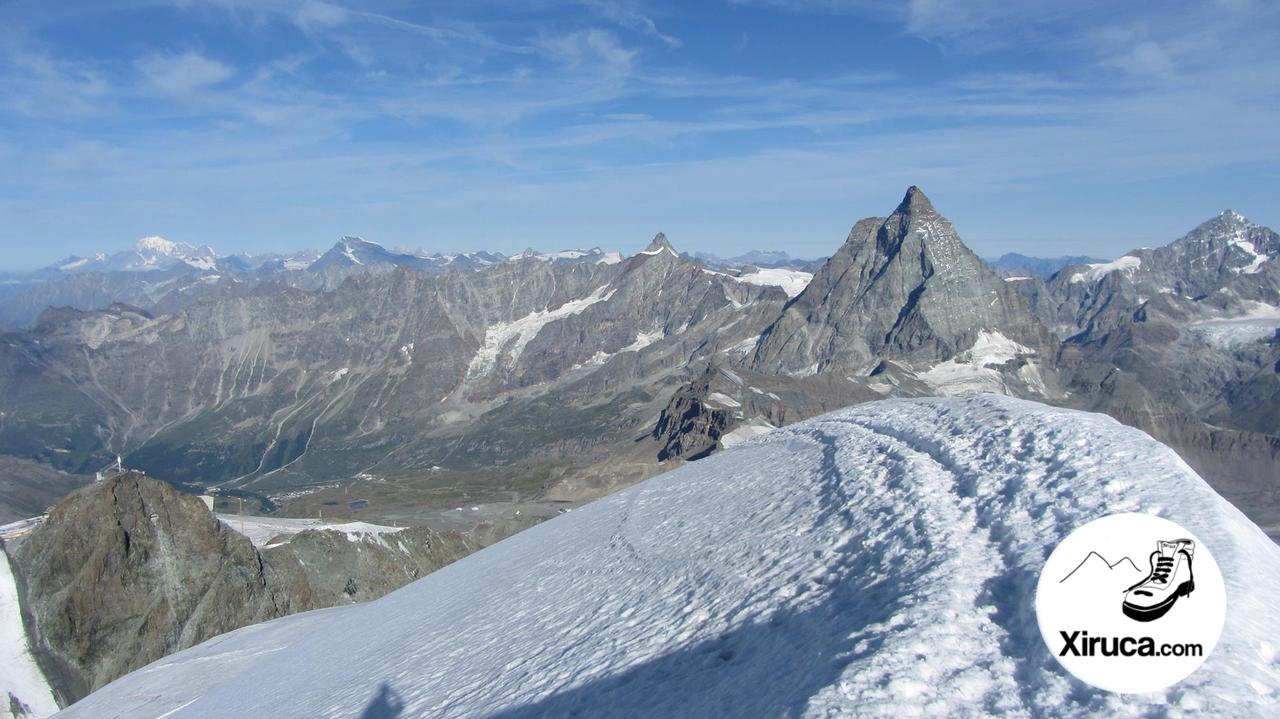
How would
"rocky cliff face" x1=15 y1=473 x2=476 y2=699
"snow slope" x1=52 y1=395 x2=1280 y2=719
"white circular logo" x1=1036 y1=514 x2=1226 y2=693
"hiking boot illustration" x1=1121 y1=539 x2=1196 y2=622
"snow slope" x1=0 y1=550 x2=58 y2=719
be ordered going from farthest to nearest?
"rocky cliff face" x1=15 y1=473 x2=476 y2=699 → "snow slope" x1=0 y1=550 x2=58 y2=719 → "snow slope" x1=52 y1=395 x2=1280 y2=719 → "hiking boot illustration" x1=1121 y1=539 x2=1196 y2=622 → "white circular logo" x1=1036 y1=514 x2=1226 y2=693

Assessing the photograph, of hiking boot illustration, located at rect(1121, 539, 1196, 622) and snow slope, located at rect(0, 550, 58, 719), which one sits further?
snow slope, located at rect(0, 550, 58, 719)

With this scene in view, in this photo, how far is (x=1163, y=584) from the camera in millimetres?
9953

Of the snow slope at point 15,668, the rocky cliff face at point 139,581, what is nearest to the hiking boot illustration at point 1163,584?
the snow slope at point 15,668

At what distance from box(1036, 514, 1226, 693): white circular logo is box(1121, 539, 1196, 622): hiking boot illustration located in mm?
11

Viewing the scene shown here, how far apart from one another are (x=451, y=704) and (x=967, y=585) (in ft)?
33.0

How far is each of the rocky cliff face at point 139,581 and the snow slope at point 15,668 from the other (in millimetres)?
1057

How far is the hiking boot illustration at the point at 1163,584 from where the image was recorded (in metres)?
9.62

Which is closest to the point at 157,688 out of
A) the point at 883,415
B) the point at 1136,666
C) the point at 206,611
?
the point at 883,415

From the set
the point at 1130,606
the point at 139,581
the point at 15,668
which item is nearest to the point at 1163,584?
the point at 1130,606

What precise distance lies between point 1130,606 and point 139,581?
295ft

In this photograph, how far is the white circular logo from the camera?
9.50 metres

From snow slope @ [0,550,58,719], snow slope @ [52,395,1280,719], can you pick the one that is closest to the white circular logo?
snow slope @ [52,395,1280,719]

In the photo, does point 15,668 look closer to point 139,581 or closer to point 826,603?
point 139,581

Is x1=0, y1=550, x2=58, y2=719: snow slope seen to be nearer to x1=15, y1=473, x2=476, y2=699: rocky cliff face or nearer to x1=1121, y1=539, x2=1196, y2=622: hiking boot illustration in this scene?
x1=15, y1=473, x2=476, y2=699: rocky cliff face
